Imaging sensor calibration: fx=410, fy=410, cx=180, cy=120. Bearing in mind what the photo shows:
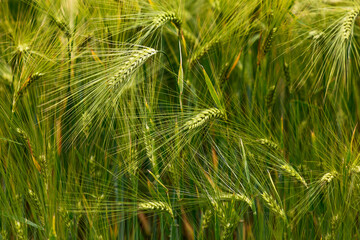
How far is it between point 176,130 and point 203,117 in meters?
0.08

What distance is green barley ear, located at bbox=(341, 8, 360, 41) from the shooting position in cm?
113

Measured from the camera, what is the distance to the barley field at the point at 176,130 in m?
1.06

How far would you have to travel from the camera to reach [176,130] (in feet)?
3.34

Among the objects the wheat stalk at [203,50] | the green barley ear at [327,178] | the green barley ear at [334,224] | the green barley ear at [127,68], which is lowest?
the green barley ear at [334,224]

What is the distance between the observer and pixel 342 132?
120cm

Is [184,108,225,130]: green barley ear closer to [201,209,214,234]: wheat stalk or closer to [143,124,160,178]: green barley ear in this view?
[143,124,160,178]: green barley ear

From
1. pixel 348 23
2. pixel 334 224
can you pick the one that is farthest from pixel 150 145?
pixel 348 23

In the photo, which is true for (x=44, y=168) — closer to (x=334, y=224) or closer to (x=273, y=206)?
(x=273, y=206)

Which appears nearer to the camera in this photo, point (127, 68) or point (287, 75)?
point (127, 68)

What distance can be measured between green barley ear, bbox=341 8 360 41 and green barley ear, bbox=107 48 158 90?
1.77 feet

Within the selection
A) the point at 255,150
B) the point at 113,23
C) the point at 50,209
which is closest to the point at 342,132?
the point at 255,150

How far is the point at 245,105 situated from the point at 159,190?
38 cm

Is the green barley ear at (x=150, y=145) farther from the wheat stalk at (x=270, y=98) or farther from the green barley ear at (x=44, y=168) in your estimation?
the wheat stalk at (x=270, y=98)

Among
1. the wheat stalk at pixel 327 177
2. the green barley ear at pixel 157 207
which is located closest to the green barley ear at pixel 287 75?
the wheat stalk at pixel 327 177
